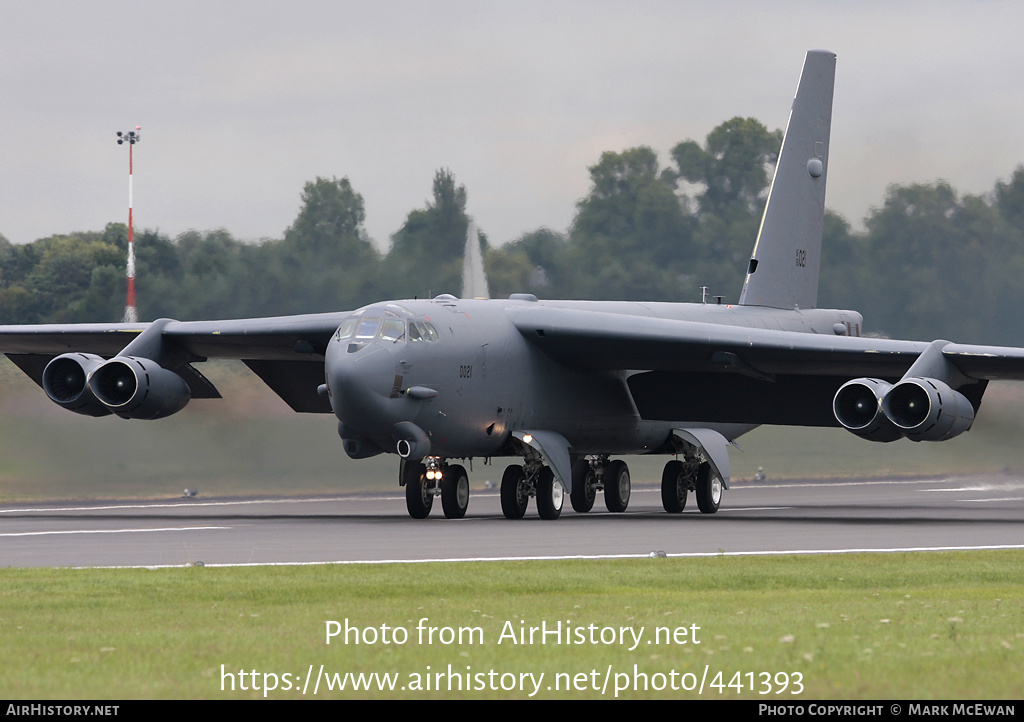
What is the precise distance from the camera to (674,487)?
28188 millimetres

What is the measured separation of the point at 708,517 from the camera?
25641 millimetres

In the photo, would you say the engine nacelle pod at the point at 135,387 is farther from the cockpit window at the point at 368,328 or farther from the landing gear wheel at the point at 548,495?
the landing gear wheel at the point at 548,495

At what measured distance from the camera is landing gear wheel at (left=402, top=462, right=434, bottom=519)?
78.9 feet

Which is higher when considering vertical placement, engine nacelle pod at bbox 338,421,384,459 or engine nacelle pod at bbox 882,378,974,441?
engine nacelle pod at bbox 882,378,974,441

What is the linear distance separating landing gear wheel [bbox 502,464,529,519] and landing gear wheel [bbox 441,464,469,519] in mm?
643

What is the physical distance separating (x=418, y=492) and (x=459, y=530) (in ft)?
10.8

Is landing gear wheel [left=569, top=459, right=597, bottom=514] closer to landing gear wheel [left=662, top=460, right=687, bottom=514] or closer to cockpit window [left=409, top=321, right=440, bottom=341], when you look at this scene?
landing gear wheel [left=662, top=460, right=687, bottom=514]

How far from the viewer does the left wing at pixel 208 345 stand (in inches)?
1049

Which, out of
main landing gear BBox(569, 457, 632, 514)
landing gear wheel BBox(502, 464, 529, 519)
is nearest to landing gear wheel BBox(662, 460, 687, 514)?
main landing gear BBox(569, 457, 632, 514)

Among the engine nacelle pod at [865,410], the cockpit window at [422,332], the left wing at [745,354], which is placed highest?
the cockpit window at [422,332]

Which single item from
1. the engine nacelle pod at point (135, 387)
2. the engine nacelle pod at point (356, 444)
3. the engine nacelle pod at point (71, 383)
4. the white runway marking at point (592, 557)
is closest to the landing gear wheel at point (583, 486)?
the engine nacelle pod at point (356, 444)

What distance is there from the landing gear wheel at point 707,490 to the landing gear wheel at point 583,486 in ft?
6.40

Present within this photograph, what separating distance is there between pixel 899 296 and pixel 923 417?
14308 millimetres

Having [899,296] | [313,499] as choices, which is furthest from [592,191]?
Answer: [313,499]
